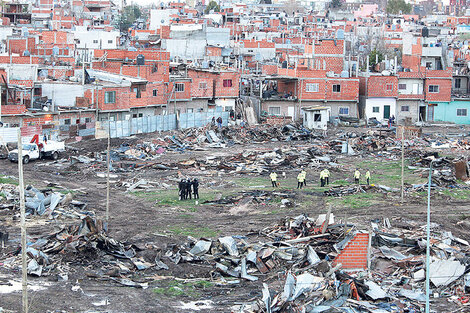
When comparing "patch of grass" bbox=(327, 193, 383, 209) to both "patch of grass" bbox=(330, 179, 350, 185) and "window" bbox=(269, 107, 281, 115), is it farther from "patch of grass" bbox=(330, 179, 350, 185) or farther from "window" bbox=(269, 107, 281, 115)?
"window" bbox=(269, 107, 281, 115)

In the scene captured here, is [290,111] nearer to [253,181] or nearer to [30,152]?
[253,181]

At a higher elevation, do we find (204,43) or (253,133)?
(204,43)

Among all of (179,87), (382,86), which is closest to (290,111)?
(382,86)

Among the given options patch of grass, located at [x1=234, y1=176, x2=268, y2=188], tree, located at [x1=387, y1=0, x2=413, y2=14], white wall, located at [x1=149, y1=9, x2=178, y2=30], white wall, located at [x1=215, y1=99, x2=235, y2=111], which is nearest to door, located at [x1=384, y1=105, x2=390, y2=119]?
white wall, located at [x1=215, y1=99, x2=235, y2=111]

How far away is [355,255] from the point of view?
2180 cm

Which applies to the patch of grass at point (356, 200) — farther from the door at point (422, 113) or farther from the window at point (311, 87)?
the door at point (422, 113)

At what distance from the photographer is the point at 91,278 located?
67.8 feet

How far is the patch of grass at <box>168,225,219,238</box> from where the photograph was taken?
1025 inches

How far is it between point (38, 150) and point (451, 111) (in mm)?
36004

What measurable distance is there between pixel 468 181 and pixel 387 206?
765 cm

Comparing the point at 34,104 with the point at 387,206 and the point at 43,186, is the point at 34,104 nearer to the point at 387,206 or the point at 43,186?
the point at 43,186

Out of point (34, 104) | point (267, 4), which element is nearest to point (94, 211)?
point (34, 104)

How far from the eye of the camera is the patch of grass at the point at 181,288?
19.8m

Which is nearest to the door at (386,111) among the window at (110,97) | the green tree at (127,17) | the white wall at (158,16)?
the window at (110,97)
